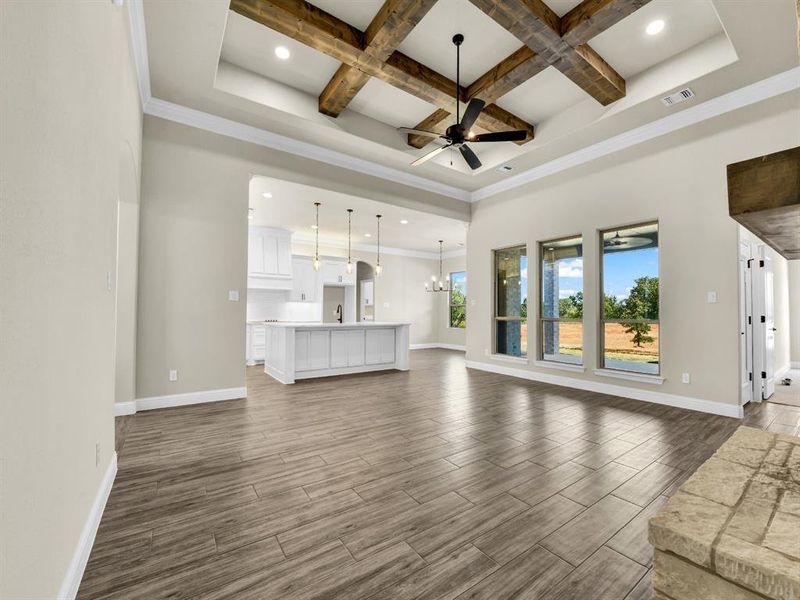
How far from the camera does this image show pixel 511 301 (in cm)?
659

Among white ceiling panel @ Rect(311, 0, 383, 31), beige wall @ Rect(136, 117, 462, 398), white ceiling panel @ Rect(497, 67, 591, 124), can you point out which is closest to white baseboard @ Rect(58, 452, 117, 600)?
beige wall @ Rect(136, 117, 462, 398)

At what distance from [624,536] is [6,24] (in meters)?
2.93

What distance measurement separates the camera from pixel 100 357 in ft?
6.52

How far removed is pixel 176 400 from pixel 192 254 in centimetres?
164

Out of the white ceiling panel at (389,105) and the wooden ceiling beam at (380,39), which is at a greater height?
the white ceiling panel at (389,105)

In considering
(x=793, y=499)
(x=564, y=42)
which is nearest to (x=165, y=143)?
(x=564, y=42)

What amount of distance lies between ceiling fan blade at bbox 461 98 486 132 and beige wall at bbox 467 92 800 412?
2.49 m

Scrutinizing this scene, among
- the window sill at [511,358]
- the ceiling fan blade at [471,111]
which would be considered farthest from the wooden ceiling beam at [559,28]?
the window sill at [511,358]

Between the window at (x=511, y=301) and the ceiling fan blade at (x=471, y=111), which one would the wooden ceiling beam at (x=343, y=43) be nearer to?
the ceiling fan blade at (x=471, y=111)

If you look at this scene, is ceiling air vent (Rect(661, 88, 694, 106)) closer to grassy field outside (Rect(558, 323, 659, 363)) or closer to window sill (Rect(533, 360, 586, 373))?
grassy field outside (Rect(558, 323, 659, 363))

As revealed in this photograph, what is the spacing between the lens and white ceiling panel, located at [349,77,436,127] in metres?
4.34

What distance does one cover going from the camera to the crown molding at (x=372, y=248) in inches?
362

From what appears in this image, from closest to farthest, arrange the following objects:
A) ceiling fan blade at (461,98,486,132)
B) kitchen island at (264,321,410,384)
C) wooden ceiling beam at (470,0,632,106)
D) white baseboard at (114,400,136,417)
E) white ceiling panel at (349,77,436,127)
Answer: wooden ceiling beam at (470,0,632,106)
ceiling fan blade at (461,98,486,132)
white baseboard at (114,400,136,417)
white ceiling panel at (349,77,436,127)
kitchen island at (264,321,410,384)

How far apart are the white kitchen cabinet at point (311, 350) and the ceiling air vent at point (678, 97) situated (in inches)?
206
